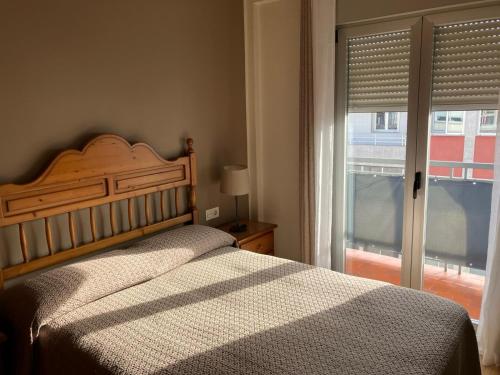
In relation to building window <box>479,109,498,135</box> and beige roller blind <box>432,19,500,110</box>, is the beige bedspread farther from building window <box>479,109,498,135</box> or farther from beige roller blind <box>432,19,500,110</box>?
beige roller blind <box>432,19,500,110</box>

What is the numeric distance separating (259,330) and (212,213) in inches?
63.2

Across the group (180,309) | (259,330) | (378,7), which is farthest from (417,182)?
(180,309)

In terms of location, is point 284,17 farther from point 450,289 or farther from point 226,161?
point 450,289

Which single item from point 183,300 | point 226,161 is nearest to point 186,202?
point 226,161

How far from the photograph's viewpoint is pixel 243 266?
2416 millimetres

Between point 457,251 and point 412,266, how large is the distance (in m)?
0.32

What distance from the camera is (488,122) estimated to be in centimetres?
254

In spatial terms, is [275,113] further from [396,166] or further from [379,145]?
[396,166]

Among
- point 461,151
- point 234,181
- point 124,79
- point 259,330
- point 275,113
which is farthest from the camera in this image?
point 275,113

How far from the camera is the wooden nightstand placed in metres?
3.07

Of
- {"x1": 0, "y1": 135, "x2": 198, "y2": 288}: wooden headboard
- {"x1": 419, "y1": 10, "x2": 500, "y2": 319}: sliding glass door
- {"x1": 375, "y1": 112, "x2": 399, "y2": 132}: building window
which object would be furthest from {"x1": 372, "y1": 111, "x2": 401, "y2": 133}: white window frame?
{"x1": 0, "y1": 135, "x2": 198, "y2": 288}: wooden headboard

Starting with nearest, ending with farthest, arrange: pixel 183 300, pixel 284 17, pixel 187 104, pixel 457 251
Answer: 1. pixel 183 300
2. pixel 457 251
3. pixel 187 104
4. pixel 284 17

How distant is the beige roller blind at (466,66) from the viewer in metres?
2.46

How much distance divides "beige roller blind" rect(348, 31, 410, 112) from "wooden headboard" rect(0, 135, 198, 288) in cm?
131
